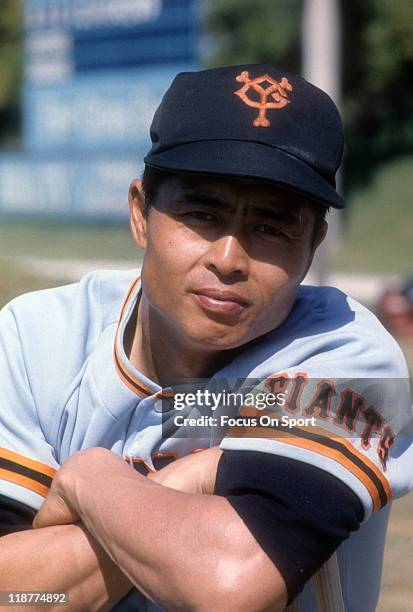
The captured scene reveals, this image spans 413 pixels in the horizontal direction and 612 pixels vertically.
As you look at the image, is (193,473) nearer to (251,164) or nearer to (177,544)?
(177,544)

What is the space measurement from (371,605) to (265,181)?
78cm

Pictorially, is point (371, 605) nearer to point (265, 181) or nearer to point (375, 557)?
point (375, 557)

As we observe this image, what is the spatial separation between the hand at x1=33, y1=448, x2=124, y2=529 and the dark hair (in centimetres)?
43

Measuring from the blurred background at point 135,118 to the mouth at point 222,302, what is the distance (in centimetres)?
124

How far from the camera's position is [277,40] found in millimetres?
20156

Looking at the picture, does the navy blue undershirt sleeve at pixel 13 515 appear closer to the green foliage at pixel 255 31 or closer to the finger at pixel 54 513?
the finger at pixel 54 513

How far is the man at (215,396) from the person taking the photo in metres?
1.54

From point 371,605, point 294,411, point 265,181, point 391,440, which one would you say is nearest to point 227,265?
point 265,181

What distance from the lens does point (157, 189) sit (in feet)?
5.91

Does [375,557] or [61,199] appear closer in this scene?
[375,557]

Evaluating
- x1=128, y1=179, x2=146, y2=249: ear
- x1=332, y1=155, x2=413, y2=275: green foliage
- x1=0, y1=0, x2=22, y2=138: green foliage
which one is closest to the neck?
x1=128, y1=179, x2=146, y2=249: ear

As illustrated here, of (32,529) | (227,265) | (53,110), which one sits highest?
(227,265)

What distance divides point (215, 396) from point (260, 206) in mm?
325

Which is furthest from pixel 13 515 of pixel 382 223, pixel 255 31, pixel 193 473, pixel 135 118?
pixel 255 31
